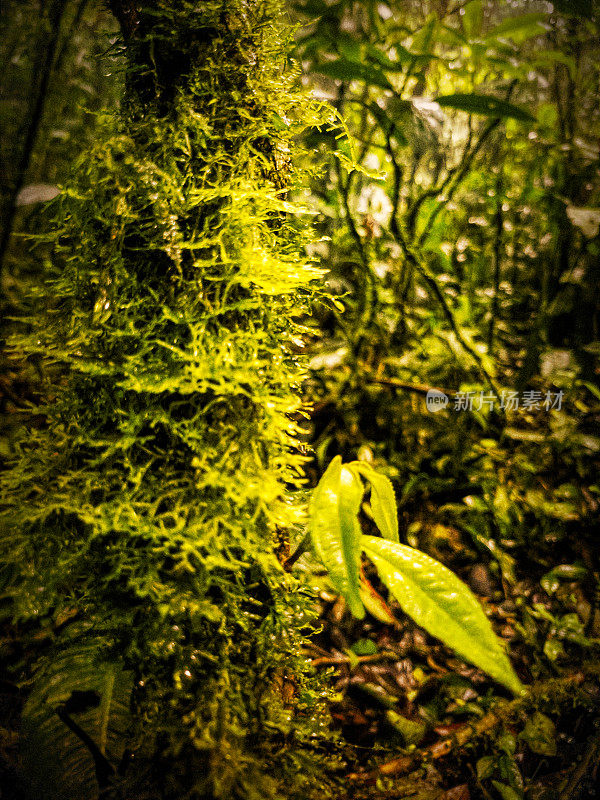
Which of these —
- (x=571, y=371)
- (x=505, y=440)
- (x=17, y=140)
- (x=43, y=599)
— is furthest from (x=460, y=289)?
(x=17, y=140)

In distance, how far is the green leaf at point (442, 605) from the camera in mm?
562

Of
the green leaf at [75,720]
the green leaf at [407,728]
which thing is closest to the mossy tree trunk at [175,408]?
the green leaf at [75,720]

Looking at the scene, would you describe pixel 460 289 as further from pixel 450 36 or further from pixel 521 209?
pixel 450 36

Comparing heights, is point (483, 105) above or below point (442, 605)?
above

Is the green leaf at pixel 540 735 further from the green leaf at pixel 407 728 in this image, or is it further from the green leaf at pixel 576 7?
the green leaf at pixel 576 7

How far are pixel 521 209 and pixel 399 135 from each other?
6.29 feet

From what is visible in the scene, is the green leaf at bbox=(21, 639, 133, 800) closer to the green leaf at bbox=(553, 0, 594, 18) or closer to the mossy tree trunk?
the mossy tree trunk

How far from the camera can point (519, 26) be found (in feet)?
4.91

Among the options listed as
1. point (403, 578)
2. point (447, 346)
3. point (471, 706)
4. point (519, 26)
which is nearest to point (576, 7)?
point (519, 26)

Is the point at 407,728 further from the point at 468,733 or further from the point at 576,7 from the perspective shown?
the point at 576,7

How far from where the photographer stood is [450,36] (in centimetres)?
154

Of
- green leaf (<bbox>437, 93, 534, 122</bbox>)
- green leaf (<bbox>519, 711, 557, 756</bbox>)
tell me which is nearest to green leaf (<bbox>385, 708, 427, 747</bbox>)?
green leaf (<bbox>519, 711, 557, 756</bbox>)

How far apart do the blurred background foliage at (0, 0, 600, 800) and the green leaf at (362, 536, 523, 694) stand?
27cm

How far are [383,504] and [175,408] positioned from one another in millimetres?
400
